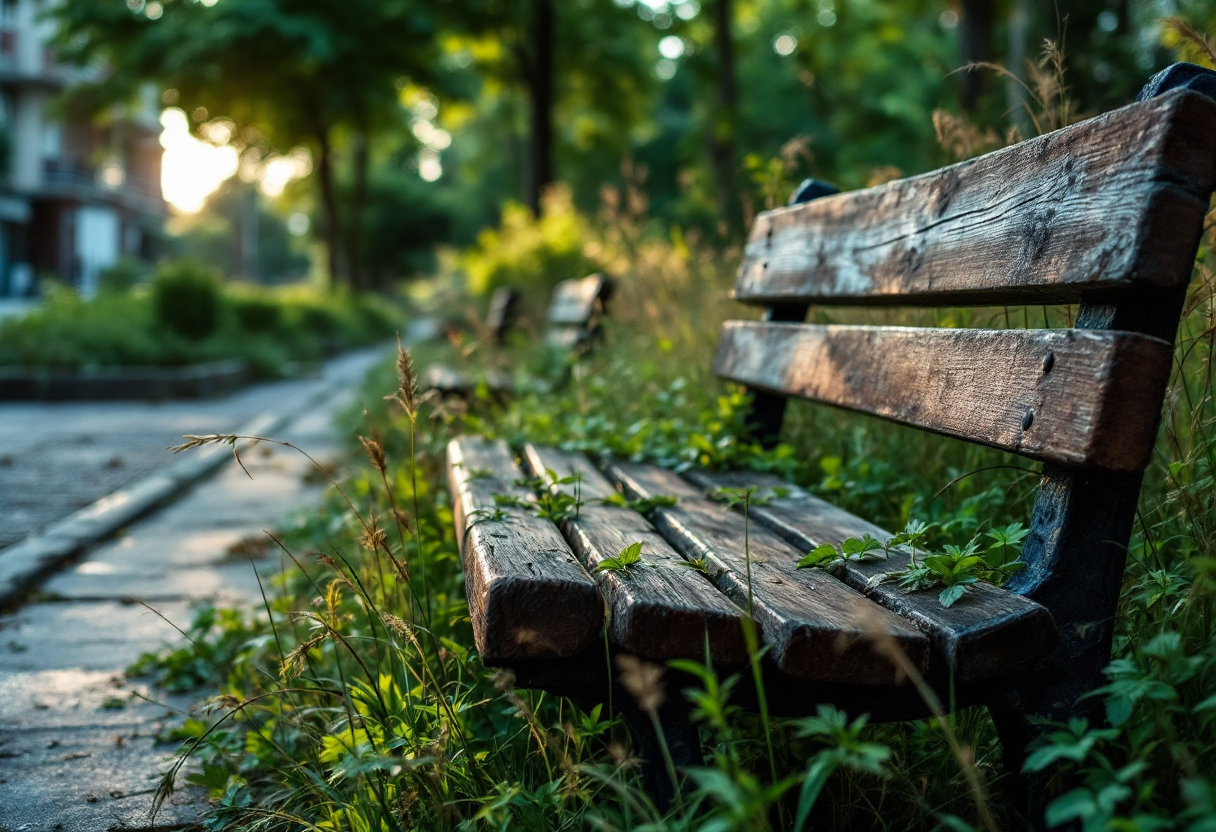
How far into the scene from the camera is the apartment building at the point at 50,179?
105ft

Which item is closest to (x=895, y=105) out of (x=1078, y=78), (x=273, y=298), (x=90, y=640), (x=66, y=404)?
(x=1078, y=78)

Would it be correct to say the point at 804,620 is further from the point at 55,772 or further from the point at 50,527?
the point at 50,527

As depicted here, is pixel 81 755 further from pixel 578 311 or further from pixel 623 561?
pixel 578 311

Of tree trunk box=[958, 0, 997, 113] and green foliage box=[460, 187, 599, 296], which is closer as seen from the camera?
green foliage box=[460, 187, 599, 296]

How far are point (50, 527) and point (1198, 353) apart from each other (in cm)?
404

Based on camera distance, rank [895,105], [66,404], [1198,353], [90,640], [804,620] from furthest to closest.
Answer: [895,105]
[66,404]
[90,640]
[1198,353]
[804,620]

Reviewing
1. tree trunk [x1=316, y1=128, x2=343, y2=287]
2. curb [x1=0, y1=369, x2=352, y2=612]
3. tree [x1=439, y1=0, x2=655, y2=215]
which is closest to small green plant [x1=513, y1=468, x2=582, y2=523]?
curb [x1=0, y1=369, x2=352, y2=612]

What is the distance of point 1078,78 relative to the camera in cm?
909

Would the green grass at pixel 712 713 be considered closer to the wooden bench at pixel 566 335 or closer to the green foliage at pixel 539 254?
the wooden bench at pixel 566 335

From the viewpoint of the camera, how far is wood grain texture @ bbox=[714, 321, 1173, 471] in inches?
51.5

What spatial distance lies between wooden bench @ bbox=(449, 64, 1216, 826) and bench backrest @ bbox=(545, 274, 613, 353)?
244cm

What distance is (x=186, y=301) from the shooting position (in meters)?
11.0

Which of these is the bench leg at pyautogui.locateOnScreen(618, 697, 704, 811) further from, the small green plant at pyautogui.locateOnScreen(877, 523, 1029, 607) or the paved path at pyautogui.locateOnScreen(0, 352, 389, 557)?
the paved path at pyautogui.locateOnScreen(0, 352, 389, 557)

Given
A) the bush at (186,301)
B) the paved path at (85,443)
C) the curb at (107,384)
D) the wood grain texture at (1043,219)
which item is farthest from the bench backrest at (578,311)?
the bush at (186,301)
